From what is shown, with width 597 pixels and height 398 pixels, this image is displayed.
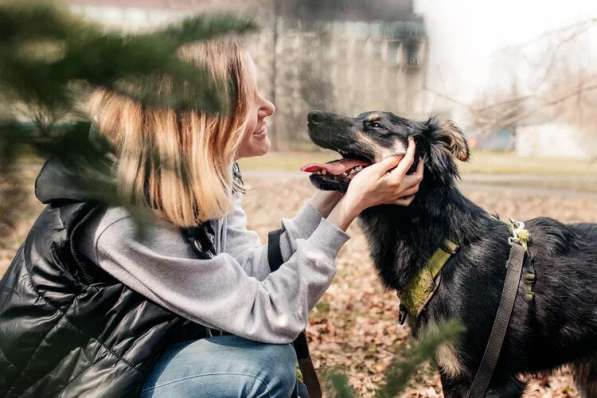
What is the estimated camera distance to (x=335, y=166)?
2.77m

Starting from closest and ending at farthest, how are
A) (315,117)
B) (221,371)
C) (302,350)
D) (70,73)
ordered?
(70,73)
(221,371)
(302,350)
(315,117)

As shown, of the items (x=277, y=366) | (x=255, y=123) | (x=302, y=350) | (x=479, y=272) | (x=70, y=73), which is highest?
(x=70, y=73)

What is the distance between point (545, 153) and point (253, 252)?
14785 mm

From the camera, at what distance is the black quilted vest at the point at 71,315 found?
153 centimetres

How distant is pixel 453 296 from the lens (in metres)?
2.77

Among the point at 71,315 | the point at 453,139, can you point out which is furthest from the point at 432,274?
the point at 71,315

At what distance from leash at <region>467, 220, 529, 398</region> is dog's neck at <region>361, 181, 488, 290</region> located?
0.65 feet

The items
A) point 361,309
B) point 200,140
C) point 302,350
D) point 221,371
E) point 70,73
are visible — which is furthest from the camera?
point 361,309

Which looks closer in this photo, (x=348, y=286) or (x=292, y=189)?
(x=348, y=286)

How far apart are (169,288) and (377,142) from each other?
145cm

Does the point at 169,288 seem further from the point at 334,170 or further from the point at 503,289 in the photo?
the point at 503,289

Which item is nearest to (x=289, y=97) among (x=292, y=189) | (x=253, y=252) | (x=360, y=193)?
(x=253, y=252)

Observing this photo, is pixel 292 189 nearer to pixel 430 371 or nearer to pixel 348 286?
pixel 348 286

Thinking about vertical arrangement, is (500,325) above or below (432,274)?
below
